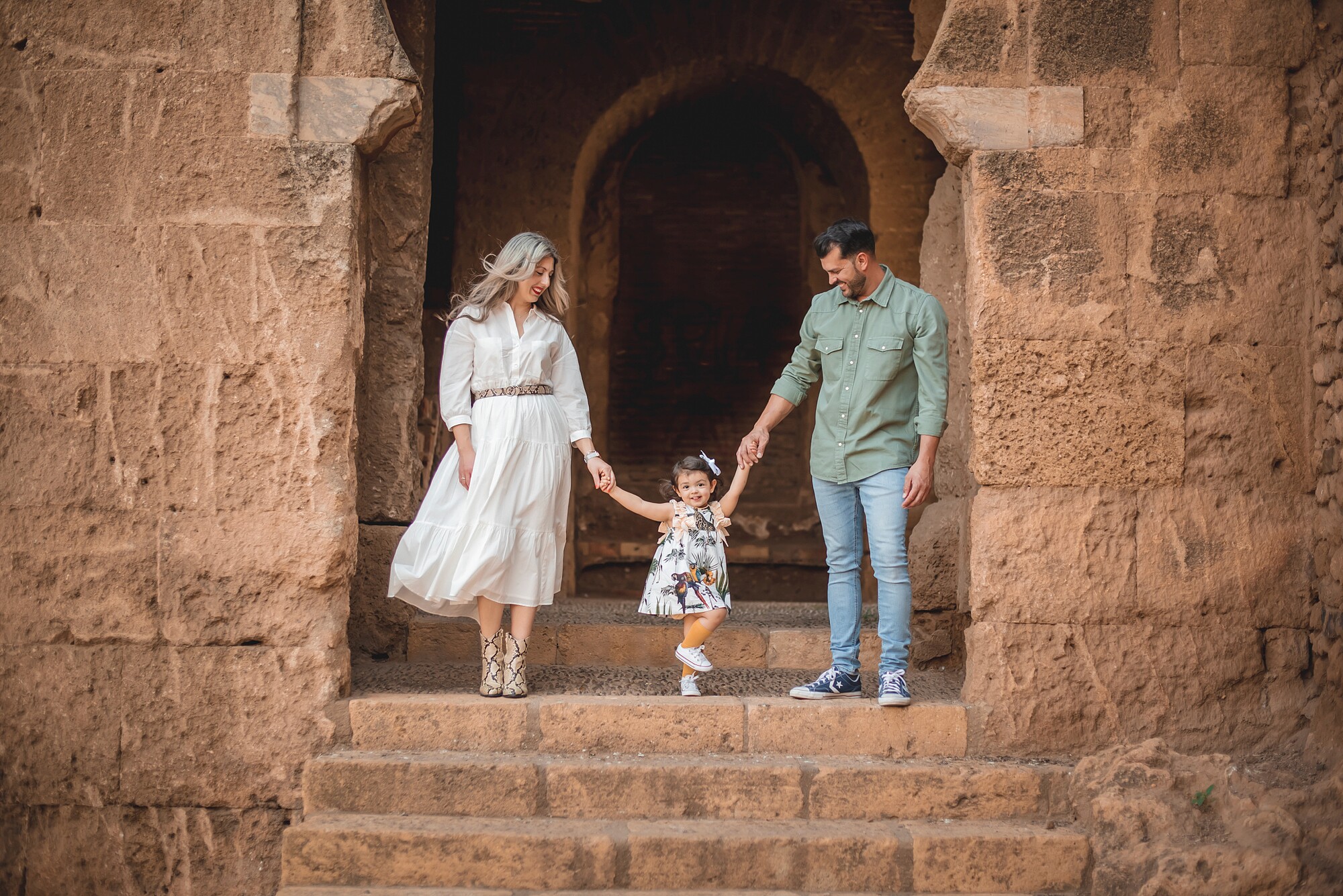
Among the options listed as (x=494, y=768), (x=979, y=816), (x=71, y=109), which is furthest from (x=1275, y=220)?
(x=71, y=109)

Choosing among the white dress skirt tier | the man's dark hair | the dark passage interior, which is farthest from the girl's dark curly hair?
the dark passage interior

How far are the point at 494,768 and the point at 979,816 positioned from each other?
166cm

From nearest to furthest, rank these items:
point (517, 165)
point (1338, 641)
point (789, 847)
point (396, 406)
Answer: point (789, 847) → point (1338, 641) → point (396, 406) → point (517, 165)

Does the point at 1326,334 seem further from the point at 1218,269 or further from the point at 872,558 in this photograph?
the point at 872,558

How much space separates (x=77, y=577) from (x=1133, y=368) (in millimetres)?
3910

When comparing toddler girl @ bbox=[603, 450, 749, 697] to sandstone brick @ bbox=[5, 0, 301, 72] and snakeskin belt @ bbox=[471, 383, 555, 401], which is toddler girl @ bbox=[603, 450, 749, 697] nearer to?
snakeskin belt @ bbox=[471, 383, 555, 401]

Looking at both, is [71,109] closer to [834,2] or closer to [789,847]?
[789,847]

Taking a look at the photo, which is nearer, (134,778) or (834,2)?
(134,778)

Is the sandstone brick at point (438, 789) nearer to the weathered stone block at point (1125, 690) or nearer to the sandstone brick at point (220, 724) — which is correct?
the sandstone brick at point (220, 724)

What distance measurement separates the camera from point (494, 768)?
3740mm

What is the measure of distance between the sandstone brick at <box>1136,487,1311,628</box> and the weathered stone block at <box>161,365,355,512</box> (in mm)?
2975

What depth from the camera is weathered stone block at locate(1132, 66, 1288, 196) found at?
4.12 m

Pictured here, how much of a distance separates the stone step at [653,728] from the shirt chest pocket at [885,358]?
120 centimetres

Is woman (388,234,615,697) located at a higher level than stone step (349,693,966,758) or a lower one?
higher
